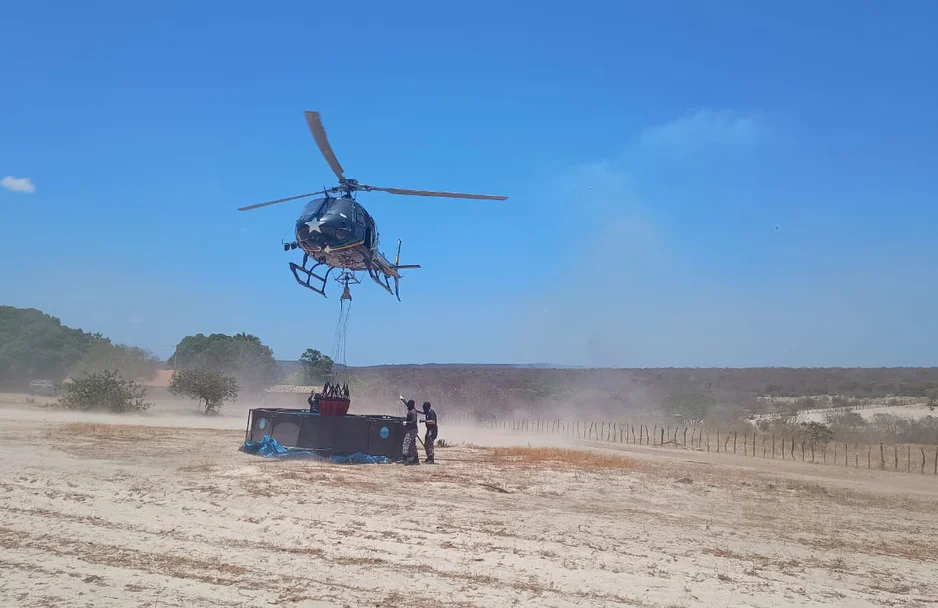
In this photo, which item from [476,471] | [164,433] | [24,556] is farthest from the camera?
[164,433]

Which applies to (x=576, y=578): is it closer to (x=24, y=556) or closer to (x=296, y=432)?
(x=24, y=556)

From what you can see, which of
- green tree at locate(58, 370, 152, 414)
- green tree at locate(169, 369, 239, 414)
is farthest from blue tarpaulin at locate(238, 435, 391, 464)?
green tree at locate(169, 369, 239, 414)

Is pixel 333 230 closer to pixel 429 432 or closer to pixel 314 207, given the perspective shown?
pixel 314 207

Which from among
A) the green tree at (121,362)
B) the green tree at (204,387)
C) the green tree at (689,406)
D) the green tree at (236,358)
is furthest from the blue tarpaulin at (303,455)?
the green tree at (236,358)

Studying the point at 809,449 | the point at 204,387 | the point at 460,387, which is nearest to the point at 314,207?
the point at 809,449

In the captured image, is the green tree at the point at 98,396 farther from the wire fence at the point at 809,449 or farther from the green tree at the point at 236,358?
the green tree at the point at 236,358

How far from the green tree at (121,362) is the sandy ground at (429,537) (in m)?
47.4

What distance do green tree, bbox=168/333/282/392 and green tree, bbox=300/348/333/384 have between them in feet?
13.7

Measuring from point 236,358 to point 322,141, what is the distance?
6337cm

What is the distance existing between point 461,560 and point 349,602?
7.12 feet

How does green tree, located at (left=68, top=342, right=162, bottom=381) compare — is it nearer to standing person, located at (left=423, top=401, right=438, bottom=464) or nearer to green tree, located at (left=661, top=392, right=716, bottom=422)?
green tree, located at (left=661, top=392, right=716, bottom=422)

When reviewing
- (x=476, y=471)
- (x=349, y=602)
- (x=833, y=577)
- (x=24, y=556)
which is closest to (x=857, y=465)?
(x=476, y=471)

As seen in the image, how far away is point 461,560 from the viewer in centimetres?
888

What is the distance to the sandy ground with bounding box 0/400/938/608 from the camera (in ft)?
24.8
